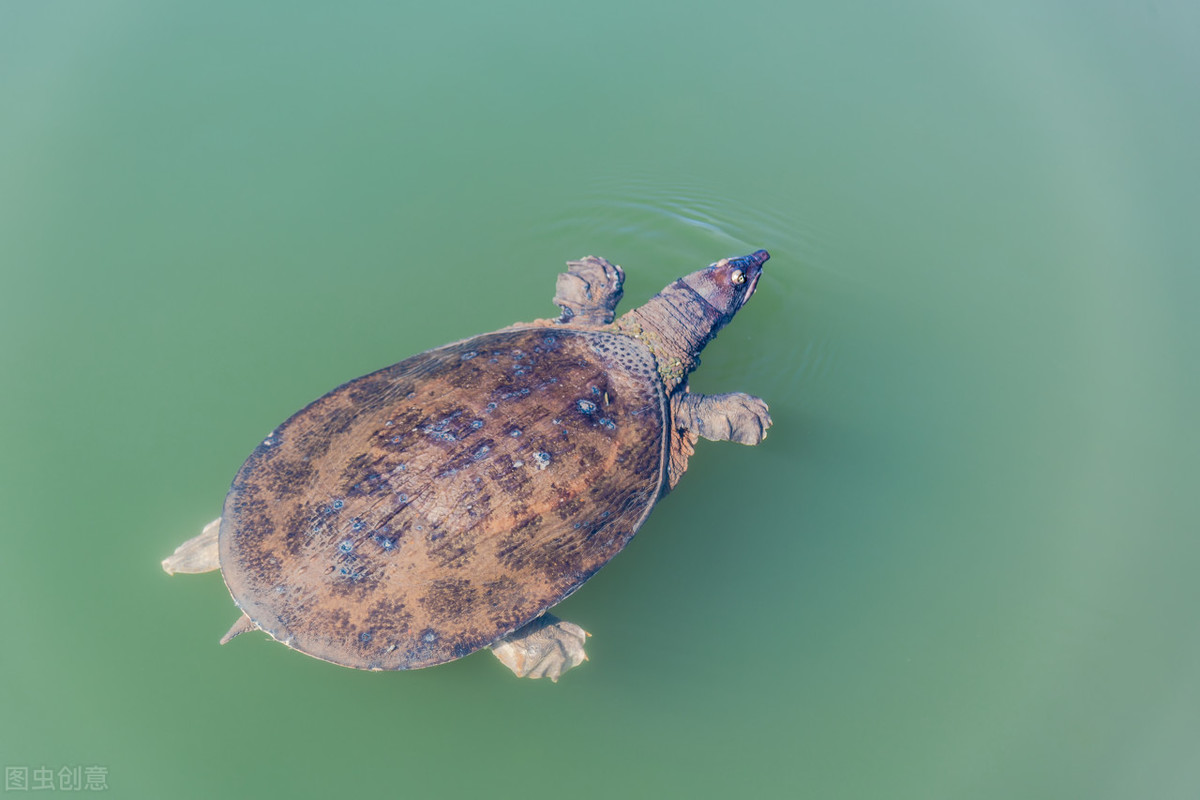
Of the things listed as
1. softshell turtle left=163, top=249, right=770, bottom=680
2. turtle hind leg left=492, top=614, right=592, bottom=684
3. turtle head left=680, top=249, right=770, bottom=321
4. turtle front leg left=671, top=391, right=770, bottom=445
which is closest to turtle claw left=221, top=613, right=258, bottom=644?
softshell turtle left=163, top=249, right=770, bottom=680

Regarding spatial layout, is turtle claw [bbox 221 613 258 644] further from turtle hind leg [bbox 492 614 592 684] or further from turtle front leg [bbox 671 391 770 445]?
turtle front leg [bbox 671 391 770 445]

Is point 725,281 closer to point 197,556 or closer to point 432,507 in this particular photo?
point 432,507

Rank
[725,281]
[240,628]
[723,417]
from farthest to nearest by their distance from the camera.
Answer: [725,281], [723,417], [240,628]

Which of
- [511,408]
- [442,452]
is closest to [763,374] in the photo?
[511,408]

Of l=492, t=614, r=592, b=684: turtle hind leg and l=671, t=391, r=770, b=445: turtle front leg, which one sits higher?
l=671, t=391, r=770, b=445: turtle front leg

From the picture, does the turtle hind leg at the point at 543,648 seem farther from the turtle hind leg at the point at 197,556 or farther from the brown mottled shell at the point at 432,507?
the turtle hind leg at the point at 197,556

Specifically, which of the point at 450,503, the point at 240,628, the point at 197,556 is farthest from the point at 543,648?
the point at 197,556
